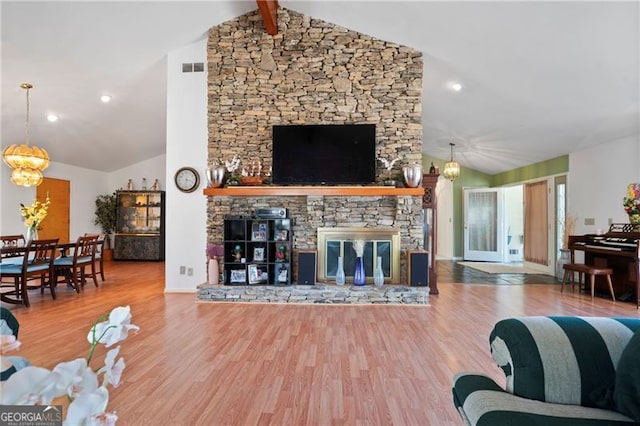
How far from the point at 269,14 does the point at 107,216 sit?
708cm

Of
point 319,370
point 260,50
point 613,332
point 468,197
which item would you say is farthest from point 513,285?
point 260,50

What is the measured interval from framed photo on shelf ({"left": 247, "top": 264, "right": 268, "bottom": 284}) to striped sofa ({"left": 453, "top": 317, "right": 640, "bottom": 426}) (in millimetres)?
3894

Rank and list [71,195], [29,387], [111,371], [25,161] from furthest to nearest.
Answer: [71,195] < [25,161] < [111,371] < [29,387]

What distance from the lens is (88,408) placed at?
546 mm

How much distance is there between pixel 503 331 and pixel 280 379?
164 centimetres

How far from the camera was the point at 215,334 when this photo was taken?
3.52m

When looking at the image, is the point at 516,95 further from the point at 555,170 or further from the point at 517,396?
the point at 517,396

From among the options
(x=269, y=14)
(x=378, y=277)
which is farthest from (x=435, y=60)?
(x=378, y=277)

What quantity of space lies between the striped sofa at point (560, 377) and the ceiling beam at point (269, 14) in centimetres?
465

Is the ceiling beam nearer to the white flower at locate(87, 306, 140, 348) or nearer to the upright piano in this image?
the white flower at locate(87, 306, 140, 348)

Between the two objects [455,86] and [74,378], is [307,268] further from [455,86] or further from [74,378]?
[74,378]

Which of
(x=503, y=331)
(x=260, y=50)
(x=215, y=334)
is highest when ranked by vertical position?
(x=260, y=50)

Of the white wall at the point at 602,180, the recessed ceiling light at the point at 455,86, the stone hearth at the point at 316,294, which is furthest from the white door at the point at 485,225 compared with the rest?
the stone hearth at the point at 316,294

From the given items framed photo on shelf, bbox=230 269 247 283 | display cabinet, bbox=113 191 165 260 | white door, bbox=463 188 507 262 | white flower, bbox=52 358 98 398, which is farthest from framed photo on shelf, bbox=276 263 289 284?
white door, bbox=463 188 507 262
